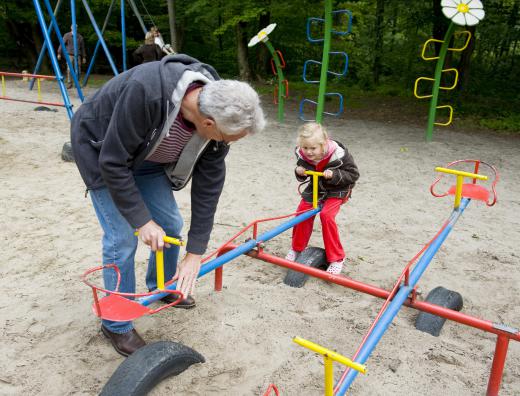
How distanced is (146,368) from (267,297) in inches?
45.9

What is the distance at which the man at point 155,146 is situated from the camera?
1.65 metres

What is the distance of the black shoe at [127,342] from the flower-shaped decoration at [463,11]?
5730mm

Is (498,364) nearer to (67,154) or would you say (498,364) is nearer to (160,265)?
(160,265)

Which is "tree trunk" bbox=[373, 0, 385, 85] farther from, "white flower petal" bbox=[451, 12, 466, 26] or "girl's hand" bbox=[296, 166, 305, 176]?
Answer: "girl's hand" bbox=[296, 166, 305, 176]

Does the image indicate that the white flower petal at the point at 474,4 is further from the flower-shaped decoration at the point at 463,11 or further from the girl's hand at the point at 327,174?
the girl's hand at the point at 327,174

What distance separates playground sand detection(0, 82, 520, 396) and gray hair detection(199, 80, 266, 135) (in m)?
1.16

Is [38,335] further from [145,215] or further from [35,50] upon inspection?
[35,50]

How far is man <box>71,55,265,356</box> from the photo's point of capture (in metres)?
1.65

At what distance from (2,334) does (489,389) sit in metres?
2.30

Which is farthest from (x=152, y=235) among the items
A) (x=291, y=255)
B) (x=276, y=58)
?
(x=276, y=58)

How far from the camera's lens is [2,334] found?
2.45 metres

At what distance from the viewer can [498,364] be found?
1.99 metres

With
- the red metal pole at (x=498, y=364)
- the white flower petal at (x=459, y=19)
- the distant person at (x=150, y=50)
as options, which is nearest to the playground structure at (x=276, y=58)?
the distant person at (x=150, y=50)

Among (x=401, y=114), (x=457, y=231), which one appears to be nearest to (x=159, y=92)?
(x=457, y=231)
